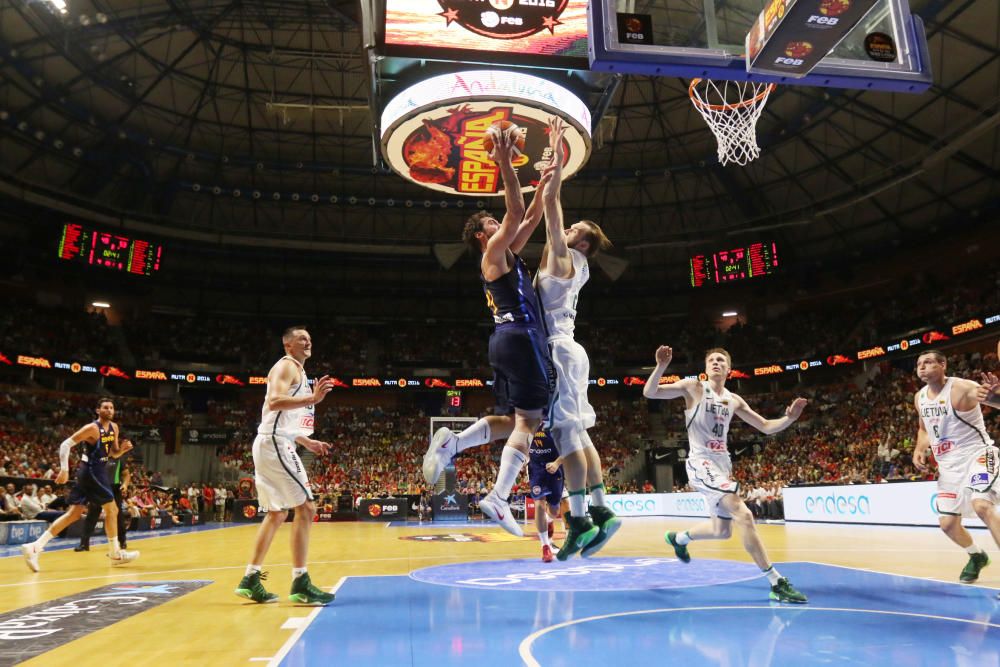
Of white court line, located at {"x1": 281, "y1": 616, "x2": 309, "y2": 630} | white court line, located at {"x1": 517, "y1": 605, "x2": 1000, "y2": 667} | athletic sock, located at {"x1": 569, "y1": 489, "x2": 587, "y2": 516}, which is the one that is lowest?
white court line, located at {"x1": 517, "y1": 605, "x2": 1000, "y2": 667}

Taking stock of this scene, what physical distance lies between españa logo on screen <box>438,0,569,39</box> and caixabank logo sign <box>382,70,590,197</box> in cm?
166

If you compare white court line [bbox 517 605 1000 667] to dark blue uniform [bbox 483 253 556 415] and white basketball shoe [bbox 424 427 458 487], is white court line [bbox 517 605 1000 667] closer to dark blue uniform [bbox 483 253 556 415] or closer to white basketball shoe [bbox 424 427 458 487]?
white basketball shoe [bbox 424 427 458 487]

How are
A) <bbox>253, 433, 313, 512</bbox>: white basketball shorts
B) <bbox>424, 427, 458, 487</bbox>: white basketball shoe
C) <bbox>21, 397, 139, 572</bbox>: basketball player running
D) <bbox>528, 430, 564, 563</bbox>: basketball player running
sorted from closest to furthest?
<bbox>424, 427, 458, 487</bbox>: white basketball shoe → <bbox>253, 433, 313, 512</bbox>: white basketball shorts → <bbox>528, 430, 564, 563</bbox>: basketball player running → <bbox>21, 397, 139, 572</bbox>: basketball player running

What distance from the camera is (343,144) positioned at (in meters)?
28.5

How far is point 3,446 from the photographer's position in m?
25.1

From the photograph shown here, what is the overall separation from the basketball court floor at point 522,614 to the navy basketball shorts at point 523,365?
1.59 meters

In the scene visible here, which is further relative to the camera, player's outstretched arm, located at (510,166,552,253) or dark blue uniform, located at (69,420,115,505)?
dark blue uniform, located at (69,420,115,505)

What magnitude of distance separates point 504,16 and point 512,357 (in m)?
9.31

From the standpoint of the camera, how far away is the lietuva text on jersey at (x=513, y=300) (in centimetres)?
505

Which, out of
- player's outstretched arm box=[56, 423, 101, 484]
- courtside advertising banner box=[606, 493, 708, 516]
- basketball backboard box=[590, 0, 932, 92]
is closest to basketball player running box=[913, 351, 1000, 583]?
basketball backboard box=[590, 0, 932, 92]

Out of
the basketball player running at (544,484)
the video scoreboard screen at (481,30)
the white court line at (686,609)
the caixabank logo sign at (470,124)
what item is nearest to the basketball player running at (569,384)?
the white court line at (686,609)

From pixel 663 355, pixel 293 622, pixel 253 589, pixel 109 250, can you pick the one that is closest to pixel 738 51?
pixel 663 355

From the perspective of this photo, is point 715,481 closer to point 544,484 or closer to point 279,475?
point 544,484

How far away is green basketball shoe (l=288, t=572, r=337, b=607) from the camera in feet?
19.7
